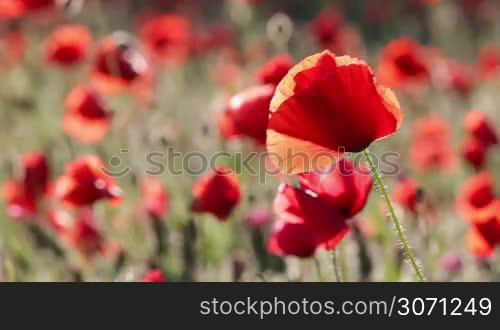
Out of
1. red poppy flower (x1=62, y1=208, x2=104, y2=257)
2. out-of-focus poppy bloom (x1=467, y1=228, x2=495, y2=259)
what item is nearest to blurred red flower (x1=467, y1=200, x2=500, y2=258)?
out-of-focus poppy bloom (x1=467, y1=228, x2=495, y2=259)

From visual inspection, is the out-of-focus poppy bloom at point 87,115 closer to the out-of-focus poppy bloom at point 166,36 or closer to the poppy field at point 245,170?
the poppy field at point 245,170

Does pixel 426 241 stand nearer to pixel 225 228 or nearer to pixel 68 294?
pixel 225 228

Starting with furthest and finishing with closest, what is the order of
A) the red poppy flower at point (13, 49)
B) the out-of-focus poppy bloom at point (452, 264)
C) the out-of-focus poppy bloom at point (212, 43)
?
the out-of-focus poppy bloom at point (212, 43)
the red poppy flower at point (13, 49)
the out-of-focus poppy bloom at point (452, 264)

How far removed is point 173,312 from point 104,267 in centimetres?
76

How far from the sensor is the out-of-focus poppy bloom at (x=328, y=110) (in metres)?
1.19

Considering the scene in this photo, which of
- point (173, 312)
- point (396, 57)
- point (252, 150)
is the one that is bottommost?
point (173, 312)

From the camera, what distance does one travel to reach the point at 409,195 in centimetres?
187

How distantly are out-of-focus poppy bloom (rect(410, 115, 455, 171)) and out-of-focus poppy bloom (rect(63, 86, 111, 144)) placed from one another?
86cm

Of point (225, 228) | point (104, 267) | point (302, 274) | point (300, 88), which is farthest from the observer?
point (225, 228)

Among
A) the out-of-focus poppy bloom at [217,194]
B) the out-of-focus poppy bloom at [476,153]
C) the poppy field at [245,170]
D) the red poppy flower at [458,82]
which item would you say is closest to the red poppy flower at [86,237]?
the poppy field at [245,170]

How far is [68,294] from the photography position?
129cm

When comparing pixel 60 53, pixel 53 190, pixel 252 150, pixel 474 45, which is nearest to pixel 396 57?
pixel 252 150

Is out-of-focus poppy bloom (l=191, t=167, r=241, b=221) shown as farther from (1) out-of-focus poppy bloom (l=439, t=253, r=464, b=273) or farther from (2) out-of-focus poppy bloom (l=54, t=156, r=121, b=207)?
(1) out-of-focus poppy bloom (l=439, t=253, r=464, b=273)

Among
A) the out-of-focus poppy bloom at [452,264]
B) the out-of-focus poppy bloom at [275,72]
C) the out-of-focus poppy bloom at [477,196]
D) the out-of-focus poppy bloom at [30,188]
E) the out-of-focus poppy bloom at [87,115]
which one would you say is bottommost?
the out-of-focus poppy bloom at [452,264]
